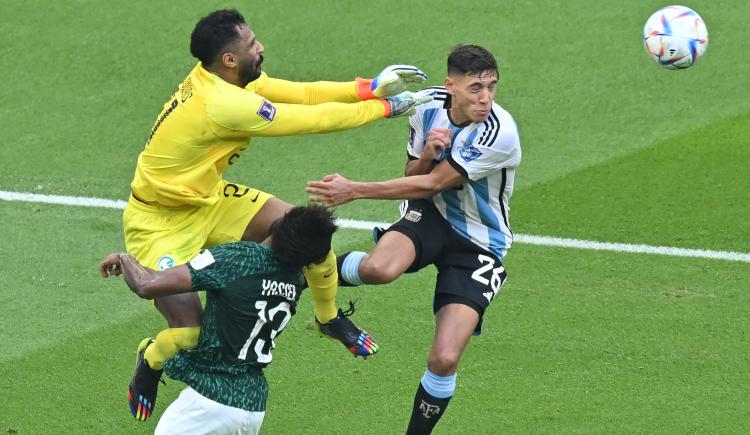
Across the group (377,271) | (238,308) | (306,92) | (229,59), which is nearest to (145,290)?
(238,308)

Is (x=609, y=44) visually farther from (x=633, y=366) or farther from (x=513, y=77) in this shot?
(x=633, y=366)

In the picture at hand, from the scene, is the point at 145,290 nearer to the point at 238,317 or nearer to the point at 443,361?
the point at 238,317

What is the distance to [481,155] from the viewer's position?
26.1 ft

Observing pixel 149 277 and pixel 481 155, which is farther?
pixel 481 155

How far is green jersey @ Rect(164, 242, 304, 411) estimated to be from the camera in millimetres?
6410

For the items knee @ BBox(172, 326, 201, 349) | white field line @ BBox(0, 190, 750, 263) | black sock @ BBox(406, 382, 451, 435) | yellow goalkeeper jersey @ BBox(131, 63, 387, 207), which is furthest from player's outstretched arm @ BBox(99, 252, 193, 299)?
white field line @ BBox(0, 190, 750, 263)

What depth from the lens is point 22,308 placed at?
967 centimetres

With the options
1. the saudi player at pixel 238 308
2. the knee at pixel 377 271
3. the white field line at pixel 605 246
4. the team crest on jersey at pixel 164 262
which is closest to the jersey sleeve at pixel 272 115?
the team crest on jersey at pixel 164 262

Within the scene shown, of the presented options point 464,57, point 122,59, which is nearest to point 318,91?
point 464,57

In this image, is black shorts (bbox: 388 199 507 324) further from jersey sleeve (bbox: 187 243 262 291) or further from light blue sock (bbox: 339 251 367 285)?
jersey sleeve (bbox: 187 243 262 291)

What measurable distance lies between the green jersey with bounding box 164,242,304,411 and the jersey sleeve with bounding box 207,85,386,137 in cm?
108

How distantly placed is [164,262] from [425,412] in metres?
1.70

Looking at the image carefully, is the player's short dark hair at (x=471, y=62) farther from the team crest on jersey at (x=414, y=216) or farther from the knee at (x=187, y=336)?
the knee at (x=187, y=336)

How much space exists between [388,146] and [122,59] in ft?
10.2
